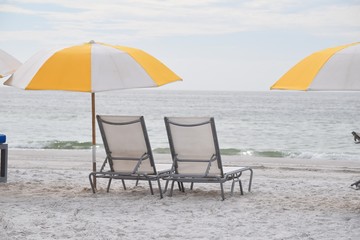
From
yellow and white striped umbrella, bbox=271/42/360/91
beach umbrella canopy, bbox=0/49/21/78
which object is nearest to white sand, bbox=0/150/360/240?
yellow and white striped umbrella, bbox=271/42/360/91

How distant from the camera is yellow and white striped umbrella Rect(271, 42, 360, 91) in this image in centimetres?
624

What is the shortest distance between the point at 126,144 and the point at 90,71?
867mm

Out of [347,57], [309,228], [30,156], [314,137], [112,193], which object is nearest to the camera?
[309,228]

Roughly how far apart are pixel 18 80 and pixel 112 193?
159 cm

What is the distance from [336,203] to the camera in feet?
24.3

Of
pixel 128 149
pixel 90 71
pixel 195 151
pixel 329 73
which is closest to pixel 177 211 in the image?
pixel 195 151

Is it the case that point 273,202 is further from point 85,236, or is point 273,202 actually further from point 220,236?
point 85,236

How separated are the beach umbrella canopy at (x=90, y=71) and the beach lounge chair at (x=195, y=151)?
52 centimetres

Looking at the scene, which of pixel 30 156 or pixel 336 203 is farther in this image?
pixel 30 156

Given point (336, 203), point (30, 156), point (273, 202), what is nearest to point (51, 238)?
point (273, 202)

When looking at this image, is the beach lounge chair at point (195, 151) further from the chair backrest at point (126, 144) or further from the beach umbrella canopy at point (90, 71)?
the beach umbrella canopy at point (90, 71)

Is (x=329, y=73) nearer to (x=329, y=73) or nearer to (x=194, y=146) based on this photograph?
(x=329, y=73)

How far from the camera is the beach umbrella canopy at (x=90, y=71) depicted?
7.17 m

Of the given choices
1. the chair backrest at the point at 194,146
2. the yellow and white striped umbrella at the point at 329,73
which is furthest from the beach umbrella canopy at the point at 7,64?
the yellow and white striped umbrella at the point at 329,73
